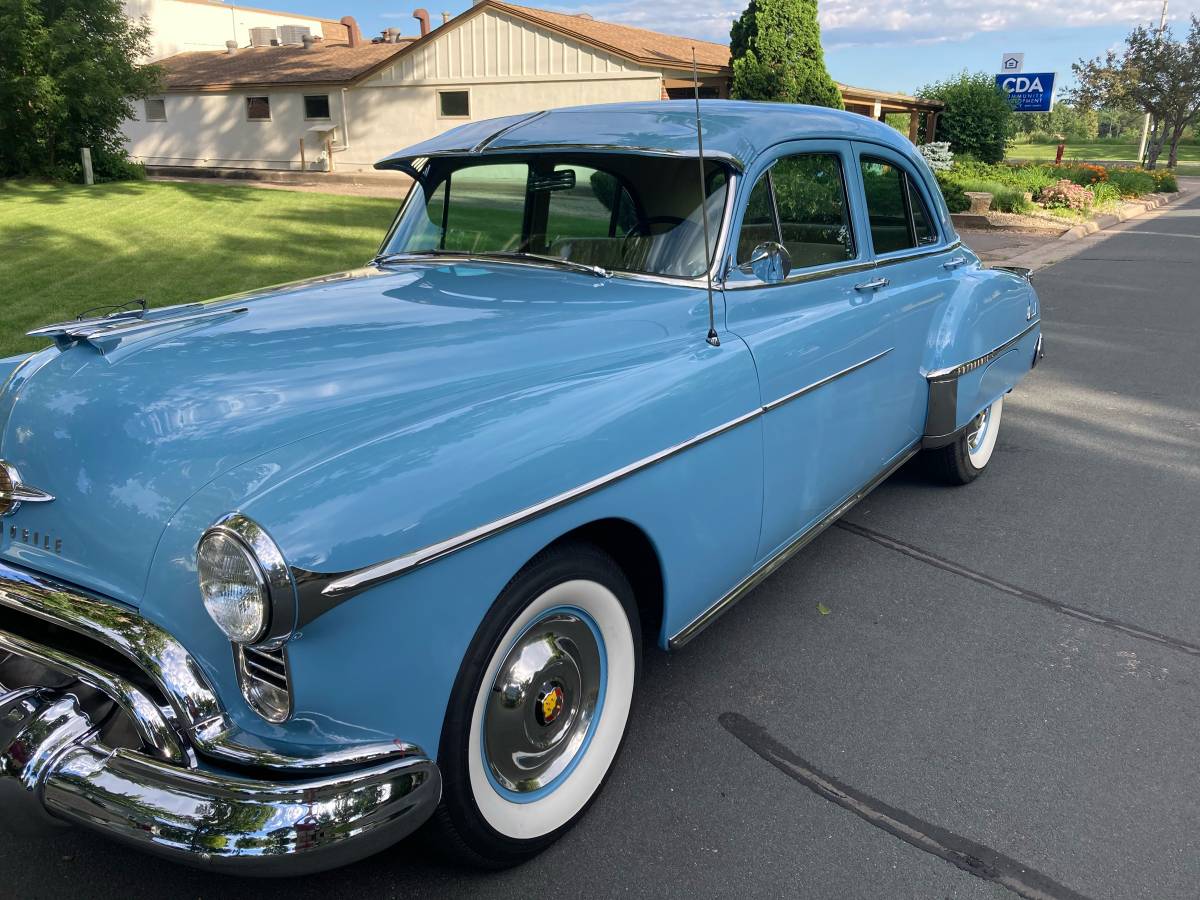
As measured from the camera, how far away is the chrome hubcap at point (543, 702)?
214 cm

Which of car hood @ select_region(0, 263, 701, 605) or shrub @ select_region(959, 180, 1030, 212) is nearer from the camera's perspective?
car hood @ select_region(0, 263, 701, 605)

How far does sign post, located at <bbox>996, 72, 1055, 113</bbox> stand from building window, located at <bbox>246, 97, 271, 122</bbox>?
63.1 feet

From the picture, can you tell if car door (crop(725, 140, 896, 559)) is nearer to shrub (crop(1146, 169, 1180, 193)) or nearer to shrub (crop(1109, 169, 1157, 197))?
shrub (crop(1109, 169, 1157, 197))

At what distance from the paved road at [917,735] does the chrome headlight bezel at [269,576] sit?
81 centimetres

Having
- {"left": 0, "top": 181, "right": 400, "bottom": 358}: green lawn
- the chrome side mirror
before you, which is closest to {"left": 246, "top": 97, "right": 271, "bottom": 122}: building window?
Answer: {"left": 0, "top": 181, "right": 400, "bottom": 358}: green lawn

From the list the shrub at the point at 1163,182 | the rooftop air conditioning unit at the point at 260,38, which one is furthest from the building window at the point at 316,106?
the shrub at the point at 1163,182

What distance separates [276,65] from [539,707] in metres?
29.8

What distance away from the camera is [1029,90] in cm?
2136

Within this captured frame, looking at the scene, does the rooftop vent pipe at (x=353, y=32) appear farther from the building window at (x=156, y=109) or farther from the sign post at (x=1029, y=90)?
the sign post at (x=1029, y=90)

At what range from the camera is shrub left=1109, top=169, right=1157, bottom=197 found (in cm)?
2474

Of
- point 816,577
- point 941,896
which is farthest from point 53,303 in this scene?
point 941,896

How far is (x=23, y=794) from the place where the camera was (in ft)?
5.67

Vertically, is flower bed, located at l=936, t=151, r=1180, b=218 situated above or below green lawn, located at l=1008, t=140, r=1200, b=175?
below

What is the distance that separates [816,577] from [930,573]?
1.60 ft
